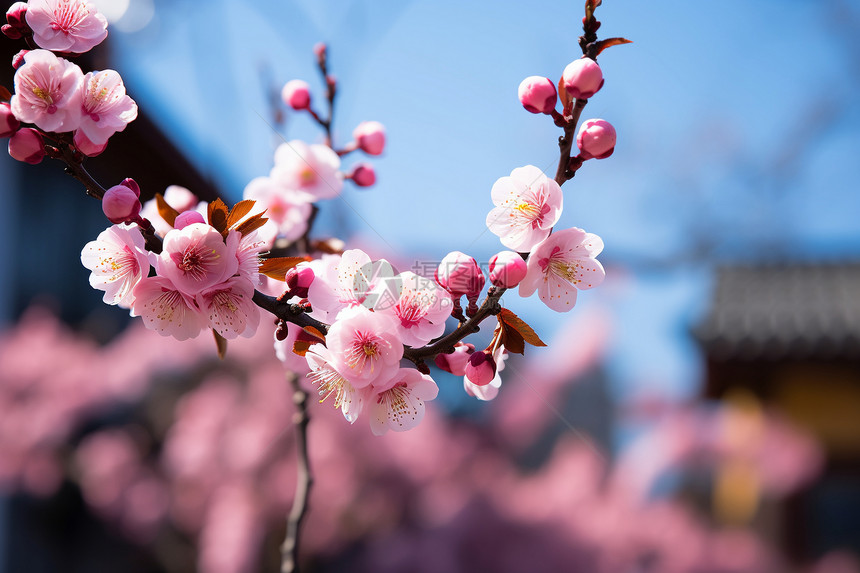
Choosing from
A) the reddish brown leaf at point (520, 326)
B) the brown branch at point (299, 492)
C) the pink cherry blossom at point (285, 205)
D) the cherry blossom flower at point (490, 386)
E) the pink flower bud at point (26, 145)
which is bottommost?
the brown branch at point (299, 492)

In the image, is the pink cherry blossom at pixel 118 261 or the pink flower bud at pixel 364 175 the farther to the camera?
the pink flower bud at pixel 364 175

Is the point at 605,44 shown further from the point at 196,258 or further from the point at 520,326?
the point at 196,258

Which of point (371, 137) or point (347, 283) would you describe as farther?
point (371, 137)

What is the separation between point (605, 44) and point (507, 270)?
192 mm

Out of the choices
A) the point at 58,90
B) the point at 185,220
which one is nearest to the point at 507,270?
the point at 185,220

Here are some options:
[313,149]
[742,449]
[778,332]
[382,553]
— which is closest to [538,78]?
[313,149]

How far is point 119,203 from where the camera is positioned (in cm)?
45

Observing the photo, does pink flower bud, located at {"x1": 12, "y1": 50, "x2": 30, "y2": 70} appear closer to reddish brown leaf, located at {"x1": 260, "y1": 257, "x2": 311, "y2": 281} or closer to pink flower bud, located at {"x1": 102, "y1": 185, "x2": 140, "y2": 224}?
pink flower bud, located at {"x1": 102, "y1": 185, "x2": 140, "y2": 224}

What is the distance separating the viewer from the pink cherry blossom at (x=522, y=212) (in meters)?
0.46

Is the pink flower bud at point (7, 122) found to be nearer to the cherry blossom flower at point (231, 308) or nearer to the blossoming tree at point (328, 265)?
the blossoming tree at point (328, 265)

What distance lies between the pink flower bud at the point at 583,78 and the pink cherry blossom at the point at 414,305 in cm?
17

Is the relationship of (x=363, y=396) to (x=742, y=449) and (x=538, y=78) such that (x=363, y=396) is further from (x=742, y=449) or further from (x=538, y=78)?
(x=742, y=449)

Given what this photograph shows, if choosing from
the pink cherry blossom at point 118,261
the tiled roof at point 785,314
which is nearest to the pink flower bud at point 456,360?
the pink cherry blossom at point 118,261

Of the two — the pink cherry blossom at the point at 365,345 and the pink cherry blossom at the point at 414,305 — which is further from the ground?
the pink cherry blossom at the point at 414,305
